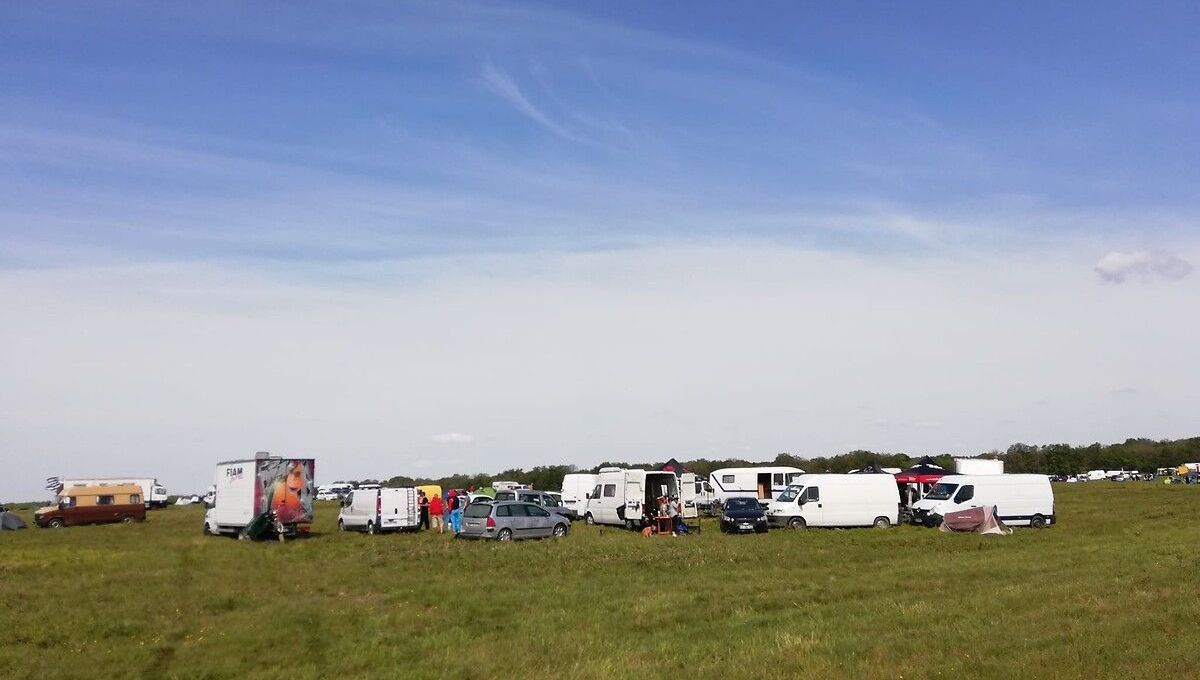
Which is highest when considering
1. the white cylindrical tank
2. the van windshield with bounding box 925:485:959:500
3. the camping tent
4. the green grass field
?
the white cylindrical tank

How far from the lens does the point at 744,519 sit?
116 ft

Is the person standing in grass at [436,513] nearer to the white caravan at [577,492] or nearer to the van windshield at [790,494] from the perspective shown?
the white caravan at [577,492]

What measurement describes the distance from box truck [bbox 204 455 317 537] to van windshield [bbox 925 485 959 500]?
1004 inches

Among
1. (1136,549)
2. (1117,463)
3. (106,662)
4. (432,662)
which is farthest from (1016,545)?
(1117,463)

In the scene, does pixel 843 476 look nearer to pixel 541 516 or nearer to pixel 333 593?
pixel 541 516

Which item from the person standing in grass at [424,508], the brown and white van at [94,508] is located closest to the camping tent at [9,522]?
the brown and white van at [94,508]

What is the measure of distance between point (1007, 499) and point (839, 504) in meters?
6.63

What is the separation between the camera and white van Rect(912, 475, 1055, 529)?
36.3m

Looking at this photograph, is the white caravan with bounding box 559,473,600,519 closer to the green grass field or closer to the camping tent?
the green grass field

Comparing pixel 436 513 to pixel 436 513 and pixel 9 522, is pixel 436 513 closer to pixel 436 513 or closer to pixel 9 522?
pixel 436 513

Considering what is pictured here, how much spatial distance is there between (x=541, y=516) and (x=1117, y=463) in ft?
398

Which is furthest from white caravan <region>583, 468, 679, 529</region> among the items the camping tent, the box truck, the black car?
the camping tent

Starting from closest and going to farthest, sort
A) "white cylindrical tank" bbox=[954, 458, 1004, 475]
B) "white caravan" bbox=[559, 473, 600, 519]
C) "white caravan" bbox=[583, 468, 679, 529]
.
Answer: "white caravan" bbox=[583, 468, 679, 529], "white caravan" bbox=[559, 473, 600, 519], "white cylindrical tank" bbox=[954, 458, 1004, 475]

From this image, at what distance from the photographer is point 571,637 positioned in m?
13.7
